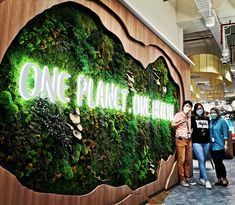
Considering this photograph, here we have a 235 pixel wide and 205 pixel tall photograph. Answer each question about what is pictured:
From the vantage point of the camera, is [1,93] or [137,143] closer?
[1,93]

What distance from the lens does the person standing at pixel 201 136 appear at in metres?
5.25

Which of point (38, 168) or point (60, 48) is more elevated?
point (60, 48)

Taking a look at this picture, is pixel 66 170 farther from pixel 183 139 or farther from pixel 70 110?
pixel 183 139

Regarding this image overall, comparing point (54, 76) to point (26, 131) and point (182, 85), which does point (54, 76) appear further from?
point (182, 85)

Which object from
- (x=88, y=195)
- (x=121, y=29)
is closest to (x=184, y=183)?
(x=88, y=195)

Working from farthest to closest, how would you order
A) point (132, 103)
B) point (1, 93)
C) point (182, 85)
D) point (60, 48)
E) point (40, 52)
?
1. point (182, 85)
2. point (132, 103)
3. point (60, 48)
4. point (40, 52)
5. point (1, 93)

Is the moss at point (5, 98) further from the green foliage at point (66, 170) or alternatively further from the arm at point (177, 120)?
the arm at point (177, 120)

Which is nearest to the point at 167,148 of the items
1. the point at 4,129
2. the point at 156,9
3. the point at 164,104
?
the point at 164,104

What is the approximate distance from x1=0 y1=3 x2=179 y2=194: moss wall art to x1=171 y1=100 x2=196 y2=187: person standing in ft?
4.42

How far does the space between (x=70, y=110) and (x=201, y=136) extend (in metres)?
3.44

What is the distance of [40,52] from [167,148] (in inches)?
139

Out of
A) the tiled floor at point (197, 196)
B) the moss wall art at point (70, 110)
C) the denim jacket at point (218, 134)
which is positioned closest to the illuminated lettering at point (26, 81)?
the moss wall art at point (70, 110)

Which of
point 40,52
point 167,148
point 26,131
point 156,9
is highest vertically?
point 156,9

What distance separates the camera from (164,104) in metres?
5.16
